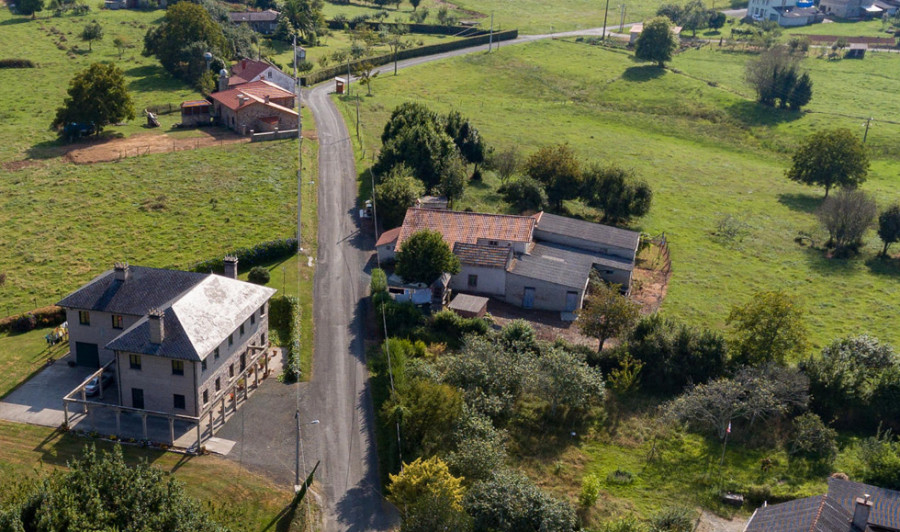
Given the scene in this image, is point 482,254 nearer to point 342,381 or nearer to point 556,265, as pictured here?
point 556,265

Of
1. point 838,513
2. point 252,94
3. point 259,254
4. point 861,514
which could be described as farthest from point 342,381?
point 252,94

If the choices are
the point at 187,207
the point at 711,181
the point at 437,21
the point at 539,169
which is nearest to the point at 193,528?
the point at 187,207

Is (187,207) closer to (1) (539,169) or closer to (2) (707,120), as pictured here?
(1) (539,169)

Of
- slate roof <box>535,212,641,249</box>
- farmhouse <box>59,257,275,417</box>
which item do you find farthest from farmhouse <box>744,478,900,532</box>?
slate roof <box>535,212,641,249</box>

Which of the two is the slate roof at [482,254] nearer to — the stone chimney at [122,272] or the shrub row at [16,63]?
the stone chimney at [122,272]

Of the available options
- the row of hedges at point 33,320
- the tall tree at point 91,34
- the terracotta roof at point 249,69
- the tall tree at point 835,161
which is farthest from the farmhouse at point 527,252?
the tall tree at point 91,34

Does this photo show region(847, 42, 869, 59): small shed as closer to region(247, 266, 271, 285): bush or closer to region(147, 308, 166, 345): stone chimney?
region(247, 266, 271, 285): bush
